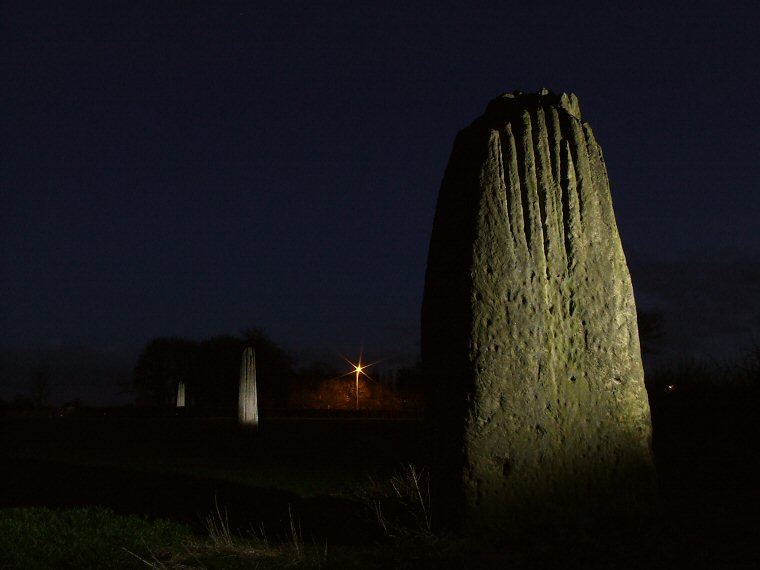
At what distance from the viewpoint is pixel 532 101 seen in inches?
317

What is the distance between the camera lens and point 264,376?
197 ft

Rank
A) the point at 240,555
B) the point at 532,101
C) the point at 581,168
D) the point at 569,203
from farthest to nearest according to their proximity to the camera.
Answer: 1. the point at 532,101
2. the point at 581,168
3. the point at 569,203
4. the point at 240,555

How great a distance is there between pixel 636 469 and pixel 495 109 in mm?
3861

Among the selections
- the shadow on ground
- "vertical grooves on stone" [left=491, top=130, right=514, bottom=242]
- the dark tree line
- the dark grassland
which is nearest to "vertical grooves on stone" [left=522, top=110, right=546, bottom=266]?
"vertical grooves on stone" [left=491, top=130, right=514, bottom=242]

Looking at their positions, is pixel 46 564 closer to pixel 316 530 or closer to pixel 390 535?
pixel 316 530

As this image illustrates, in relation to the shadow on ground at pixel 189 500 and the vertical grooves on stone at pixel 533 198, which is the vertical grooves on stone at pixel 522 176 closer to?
the vertical grooves on stone at pixel 533 198

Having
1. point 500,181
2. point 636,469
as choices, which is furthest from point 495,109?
point 636,469

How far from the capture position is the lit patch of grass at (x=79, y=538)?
7551 millimetres

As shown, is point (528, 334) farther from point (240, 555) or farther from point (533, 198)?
point (240, 555)

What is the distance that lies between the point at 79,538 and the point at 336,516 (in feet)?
9.15

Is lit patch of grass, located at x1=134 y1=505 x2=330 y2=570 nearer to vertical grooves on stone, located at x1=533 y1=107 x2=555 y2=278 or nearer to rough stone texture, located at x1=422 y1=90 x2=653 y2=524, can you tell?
rough stone texture, located at x1=422 y1=90 x2=653 y2=524

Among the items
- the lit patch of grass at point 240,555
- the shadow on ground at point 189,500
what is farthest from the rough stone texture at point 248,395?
the lit patch of grass at point 240,555

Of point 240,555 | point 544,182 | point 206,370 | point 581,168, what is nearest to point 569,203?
point 544,182

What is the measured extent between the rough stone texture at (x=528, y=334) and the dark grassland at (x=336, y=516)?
17.5 inches
